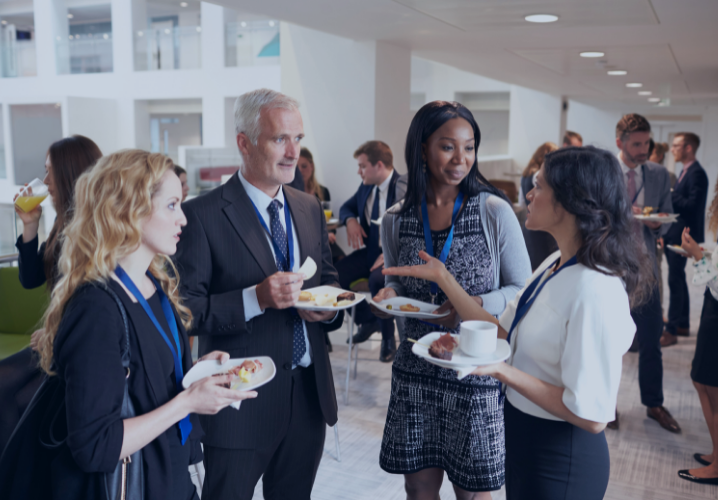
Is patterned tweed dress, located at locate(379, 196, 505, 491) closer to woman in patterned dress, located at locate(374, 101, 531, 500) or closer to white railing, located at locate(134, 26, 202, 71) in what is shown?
woman in patterned dress, located at locate(374, 101, 531, 500)

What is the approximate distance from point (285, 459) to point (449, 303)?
70cm

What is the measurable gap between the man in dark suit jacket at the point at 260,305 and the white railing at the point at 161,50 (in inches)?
584

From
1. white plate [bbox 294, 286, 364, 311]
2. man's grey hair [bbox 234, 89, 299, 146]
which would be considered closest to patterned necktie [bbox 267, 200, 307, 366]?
white plate [bbox 294, 286, 364, 311]

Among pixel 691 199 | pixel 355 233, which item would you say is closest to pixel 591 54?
pixel 691 199

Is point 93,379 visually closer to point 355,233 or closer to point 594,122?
point 355,233

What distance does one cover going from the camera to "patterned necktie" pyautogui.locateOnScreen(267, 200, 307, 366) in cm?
177

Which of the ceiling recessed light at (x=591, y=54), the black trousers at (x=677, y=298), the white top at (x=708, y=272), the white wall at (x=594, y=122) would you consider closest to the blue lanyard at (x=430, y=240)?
the white top at (x=708, y=272)

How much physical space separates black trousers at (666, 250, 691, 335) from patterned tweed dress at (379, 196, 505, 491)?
4293mm

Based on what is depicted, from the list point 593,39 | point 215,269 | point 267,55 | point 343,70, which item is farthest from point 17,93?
point 215,269

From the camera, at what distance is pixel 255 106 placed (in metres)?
1.71

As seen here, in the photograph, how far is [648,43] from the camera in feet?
14.1

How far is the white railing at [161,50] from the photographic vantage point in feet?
50.4

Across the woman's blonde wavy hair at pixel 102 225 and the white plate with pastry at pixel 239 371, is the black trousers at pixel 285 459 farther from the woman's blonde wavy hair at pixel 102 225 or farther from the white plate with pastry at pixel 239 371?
the woman's blonde wavy hair at pixel 102 225

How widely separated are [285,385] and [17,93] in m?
18.0
